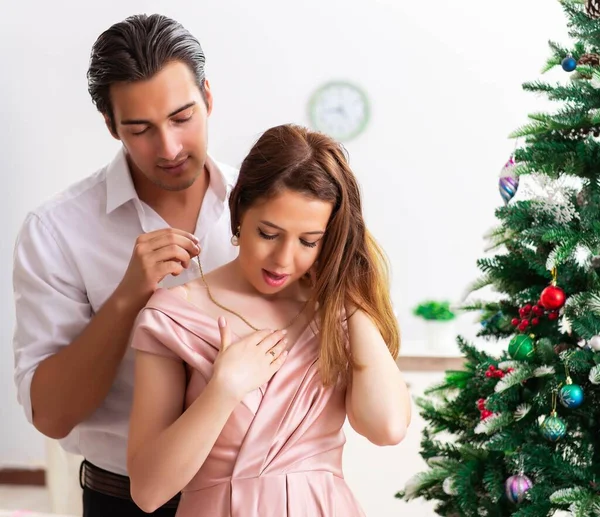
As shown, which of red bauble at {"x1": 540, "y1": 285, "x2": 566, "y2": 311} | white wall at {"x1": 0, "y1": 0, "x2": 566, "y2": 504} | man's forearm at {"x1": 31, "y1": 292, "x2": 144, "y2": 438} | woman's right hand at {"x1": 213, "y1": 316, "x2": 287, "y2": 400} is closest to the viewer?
woman's right hand at {"x1": 213, "y1": 316, "x2": 287, "y2": 400}

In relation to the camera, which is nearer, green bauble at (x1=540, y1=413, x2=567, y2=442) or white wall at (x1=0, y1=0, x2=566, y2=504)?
green bauble at (x1=540, y1=413, x2=567, y2=442)

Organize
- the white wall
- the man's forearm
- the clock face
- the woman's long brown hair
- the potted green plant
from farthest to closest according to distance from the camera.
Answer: the clock face < the white wall < the potted green plant < the man's forearm < the woman's long brown hair

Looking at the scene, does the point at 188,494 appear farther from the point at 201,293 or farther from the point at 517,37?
the point at 517,37

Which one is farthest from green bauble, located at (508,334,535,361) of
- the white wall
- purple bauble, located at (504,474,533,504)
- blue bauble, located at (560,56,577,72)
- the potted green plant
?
the white wall

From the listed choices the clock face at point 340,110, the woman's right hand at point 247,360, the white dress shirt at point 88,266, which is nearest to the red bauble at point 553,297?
the woman's right hand at point 247,360

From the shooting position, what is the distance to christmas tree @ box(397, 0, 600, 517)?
65.2 inches

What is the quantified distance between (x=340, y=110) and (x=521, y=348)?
3398mm

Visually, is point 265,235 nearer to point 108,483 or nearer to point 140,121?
point 140,121

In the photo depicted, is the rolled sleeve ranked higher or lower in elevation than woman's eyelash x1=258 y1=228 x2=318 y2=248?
lower

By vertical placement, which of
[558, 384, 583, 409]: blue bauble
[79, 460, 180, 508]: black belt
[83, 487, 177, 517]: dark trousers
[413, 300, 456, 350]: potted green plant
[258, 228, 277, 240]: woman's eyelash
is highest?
[258, 228, 277, 240]: woman's eyelash

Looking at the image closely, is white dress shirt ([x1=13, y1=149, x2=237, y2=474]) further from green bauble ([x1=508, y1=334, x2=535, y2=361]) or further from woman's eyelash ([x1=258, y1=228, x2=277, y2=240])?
green bauble ([x1=508, y1=334, x2=535, y2=361])

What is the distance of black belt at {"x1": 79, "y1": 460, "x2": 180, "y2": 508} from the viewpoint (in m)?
1.75

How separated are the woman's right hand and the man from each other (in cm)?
20

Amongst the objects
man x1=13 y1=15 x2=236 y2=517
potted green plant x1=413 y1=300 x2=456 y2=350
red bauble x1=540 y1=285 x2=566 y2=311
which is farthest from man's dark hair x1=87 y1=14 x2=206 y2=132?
potted green plant x1=413 y1=300 x2=456 y2=350
